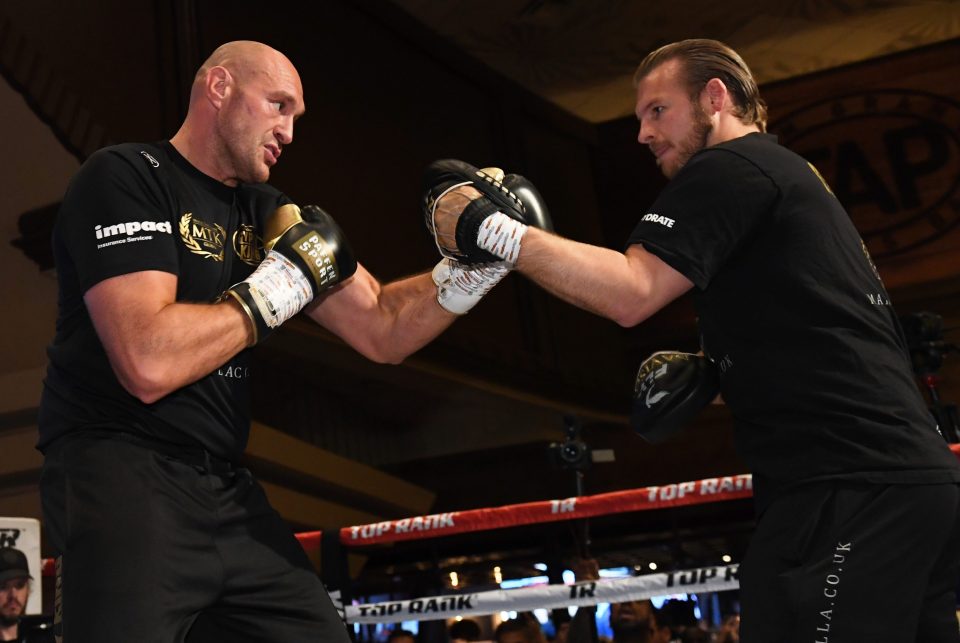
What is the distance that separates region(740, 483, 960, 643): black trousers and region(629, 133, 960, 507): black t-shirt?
0.14 feet

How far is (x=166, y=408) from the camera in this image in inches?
76.3

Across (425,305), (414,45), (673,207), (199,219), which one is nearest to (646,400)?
(673,207)

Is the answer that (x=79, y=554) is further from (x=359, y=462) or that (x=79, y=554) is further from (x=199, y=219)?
(x=359, y=462)

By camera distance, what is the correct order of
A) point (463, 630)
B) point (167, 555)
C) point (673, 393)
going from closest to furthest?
point (167, 555) < point (673, 393) < point (463, 630)

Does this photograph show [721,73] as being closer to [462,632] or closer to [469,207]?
[469,207]

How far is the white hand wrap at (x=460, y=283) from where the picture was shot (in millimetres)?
2373

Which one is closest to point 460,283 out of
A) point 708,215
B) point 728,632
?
point 708,215

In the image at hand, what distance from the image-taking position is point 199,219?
2.12 meters

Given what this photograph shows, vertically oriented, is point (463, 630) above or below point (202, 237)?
below

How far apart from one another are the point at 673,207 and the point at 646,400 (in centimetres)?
45

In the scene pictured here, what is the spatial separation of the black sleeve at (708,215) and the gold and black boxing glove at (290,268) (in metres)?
0.65

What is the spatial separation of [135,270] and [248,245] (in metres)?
0.39

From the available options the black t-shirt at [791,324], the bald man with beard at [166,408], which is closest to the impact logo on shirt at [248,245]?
the bald man with beard at [166,408]

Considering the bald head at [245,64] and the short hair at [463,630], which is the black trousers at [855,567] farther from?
the short hair at [463,630]
